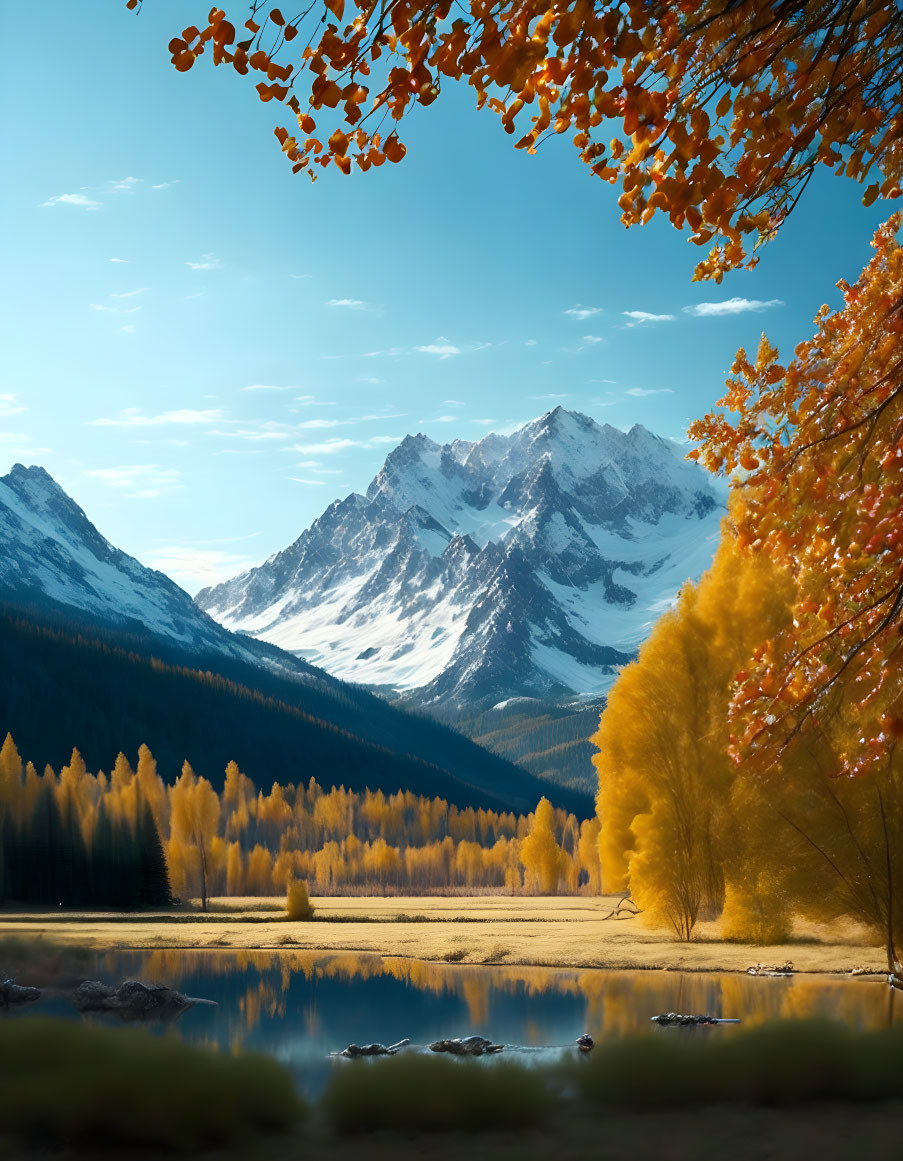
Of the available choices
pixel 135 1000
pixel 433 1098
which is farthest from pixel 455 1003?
pixel 433 1098

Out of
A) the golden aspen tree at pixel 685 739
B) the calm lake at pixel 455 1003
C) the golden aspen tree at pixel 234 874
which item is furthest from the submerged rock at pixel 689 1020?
the golden aspen tree at pixel 234 874

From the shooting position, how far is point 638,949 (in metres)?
35.4

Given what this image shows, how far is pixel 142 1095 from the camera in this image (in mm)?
12867

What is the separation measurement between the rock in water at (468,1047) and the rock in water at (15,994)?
14.8m

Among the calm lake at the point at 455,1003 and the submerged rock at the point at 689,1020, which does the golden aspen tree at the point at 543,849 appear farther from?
the submerged rock at the point at 689,1020

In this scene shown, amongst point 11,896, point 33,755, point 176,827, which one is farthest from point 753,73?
point 33,755

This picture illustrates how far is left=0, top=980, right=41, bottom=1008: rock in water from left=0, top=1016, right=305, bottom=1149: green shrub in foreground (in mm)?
16281

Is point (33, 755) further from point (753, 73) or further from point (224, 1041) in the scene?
point (753, 73)

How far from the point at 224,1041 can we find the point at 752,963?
15643mm

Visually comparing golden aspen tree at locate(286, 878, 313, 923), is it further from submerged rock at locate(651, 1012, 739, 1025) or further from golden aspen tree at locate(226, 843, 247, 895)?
golden aspen tree at locate(226, 843, 247, 895)

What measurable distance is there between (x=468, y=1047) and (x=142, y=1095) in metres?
8.78

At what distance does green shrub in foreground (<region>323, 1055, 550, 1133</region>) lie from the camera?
13198mm

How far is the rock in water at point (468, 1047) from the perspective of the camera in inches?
782

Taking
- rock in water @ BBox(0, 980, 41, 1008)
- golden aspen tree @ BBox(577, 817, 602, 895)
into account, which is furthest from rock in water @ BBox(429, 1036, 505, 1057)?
golden aspen tree @ BBox(577, 817, 602, 895)
